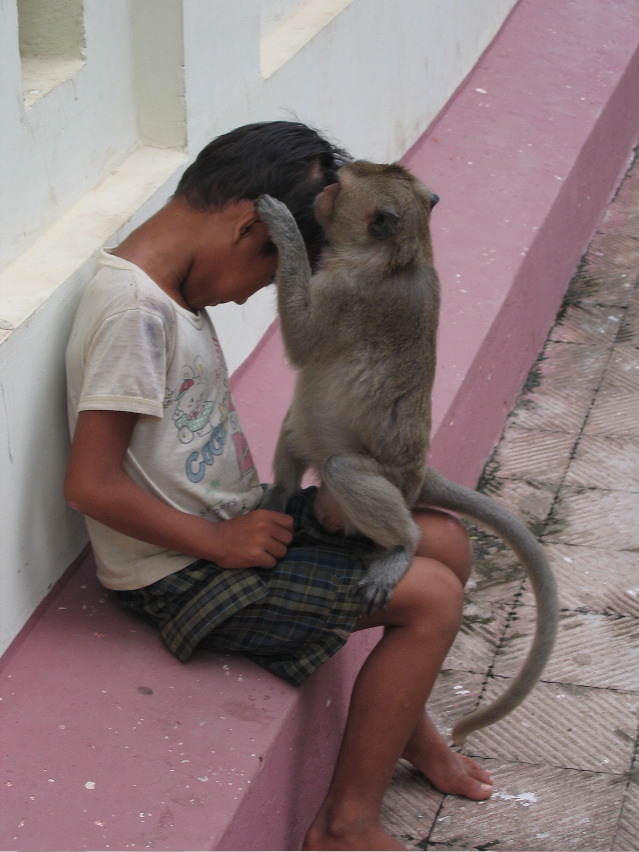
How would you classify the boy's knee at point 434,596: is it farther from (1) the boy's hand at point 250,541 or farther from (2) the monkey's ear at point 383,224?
(2) the monkey's ear at point 383,224

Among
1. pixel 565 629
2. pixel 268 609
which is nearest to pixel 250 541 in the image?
pixel 268 609

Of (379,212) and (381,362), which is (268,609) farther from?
(379,212)

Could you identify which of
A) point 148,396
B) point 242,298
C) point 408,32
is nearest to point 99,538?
point 148,396

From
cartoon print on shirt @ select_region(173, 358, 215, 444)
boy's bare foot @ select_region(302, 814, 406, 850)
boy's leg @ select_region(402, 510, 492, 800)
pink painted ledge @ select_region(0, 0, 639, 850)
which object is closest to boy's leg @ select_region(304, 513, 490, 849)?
boy's bare foot @ select_region(302, 814, 406, 850)

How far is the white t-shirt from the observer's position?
2.25 metres

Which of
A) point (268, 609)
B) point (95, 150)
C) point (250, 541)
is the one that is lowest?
point (268, 609)

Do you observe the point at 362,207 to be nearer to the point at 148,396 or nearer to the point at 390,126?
the point at 148,396

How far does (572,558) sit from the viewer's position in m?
3.71

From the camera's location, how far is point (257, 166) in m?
2.39

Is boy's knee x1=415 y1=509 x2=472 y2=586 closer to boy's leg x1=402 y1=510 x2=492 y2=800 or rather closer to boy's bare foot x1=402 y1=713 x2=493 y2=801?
boy's leg x1=402 y1=510 x2=492 y2=800

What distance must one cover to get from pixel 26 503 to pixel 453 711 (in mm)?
1315

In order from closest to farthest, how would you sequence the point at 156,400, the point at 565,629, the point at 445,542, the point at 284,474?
the point at 156,400 < the point at 445,542 < the point at 284,474 < the point at 565,629

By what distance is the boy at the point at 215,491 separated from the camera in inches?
90.1

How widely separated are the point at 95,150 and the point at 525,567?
144 centimetres
